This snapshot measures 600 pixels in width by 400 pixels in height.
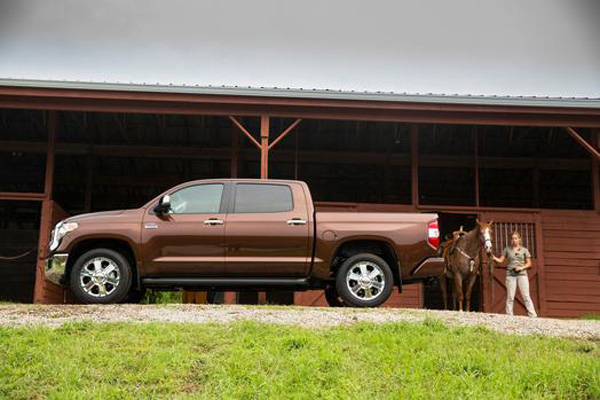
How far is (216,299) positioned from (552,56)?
23546 mm

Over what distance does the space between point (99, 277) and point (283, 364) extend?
4.19 metres

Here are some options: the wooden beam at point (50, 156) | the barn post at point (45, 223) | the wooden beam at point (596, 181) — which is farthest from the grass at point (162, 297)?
the wooden beam at point (596, 181)

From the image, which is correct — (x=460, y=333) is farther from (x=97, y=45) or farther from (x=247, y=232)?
(x=97, y=45)

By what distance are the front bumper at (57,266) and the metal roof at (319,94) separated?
527 cm

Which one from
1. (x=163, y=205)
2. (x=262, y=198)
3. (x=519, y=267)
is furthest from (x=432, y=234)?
(x=519, y=267)

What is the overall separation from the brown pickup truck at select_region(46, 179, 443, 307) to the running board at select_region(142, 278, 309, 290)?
0.5 inches

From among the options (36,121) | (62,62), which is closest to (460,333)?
(36,121)

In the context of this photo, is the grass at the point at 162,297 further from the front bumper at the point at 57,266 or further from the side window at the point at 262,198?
the side window at the point at 262,198

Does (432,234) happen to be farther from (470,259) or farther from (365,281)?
(470,259)

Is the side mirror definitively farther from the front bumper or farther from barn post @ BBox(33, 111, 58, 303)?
barn post @ BBox(33, 111, 58, 303)

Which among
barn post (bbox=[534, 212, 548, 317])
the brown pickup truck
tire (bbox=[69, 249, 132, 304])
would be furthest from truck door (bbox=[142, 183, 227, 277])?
barn post (bbox=[534, 212, 548, 317])

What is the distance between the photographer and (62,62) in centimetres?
2506

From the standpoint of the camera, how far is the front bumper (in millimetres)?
9719

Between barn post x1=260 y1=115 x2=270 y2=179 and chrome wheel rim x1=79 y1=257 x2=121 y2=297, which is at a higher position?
barn post x1=260 y1=115 x2=270 y2=179
